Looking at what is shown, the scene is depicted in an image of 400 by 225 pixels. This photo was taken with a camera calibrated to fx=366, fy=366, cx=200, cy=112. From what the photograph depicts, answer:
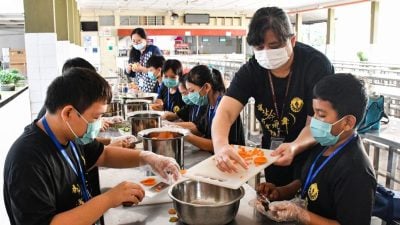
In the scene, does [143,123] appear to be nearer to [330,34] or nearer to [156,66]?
[156,66]

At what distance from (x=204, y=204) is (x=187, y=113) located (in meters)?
2.07

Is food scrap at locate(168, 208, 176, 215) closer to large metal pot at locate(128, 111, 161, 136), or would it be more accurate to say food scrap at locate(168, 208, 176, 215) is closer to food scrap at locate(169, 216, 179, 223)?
food scrap at locate(169, 216, 179, 223)

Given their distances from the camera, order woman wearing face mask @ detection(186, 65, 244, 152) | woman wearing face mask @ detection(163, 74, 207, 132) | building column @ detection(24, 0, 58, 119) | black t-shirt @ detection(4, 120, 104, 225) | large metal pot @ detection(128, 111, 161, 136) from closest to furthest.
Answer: black t-shirt @ detection(4, 120, 104, 225), large metal pot @ detection(128, 111, 161, 136), woman wearing face mask @ detection(186, 65, 244, 152), woman wearing face mask @ detection(163, 74, 207, 132), building column @ detection(24, 0, 58, 119)

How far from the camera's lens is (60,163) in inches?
51.0

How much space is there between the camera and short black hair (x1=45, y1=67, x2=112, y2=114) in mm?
1266

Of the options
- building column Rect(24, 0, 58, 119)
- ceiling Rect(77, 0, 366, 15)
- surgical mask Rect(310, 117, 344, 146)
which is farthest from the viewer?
ceiling Rect(77, 0, 366, 15)

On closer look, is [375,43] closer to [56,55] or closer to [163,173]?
[56,55]

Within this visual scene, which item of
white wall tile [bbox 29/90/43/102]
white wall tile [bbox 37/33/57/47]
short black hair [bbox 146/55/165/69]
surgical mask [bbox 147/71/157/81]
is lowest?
white wall tile [bbox 29/90/43/102]

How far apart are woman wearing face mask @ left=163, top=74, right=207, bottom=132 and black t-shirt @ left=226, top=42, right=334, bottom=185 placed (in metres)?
0.81

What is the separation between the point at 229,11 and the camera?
56.4 ft

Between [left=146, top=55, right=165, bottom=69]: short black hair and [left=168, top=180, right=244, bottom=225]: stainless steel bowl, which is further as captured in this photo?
[left=146, top=55, right=165, bottom=69]: short black hair

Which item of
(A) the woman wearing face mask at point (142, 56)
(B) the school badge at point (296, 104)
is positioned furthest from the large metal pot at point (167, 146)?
(A) the woman wearing face mask at point (142, 56)

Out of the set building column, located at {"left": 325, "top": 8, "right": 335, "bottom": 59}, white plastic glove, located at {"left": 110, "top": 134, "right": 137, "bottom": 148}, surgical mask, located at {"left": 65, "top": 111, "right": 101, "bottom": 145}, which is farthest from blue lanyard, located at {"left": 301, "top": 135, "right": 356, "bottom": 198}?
building column, located at {"left": 325, "top": 8, "right": 335, "bottom": 59}

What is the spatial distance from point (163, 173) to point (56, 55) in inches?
163
